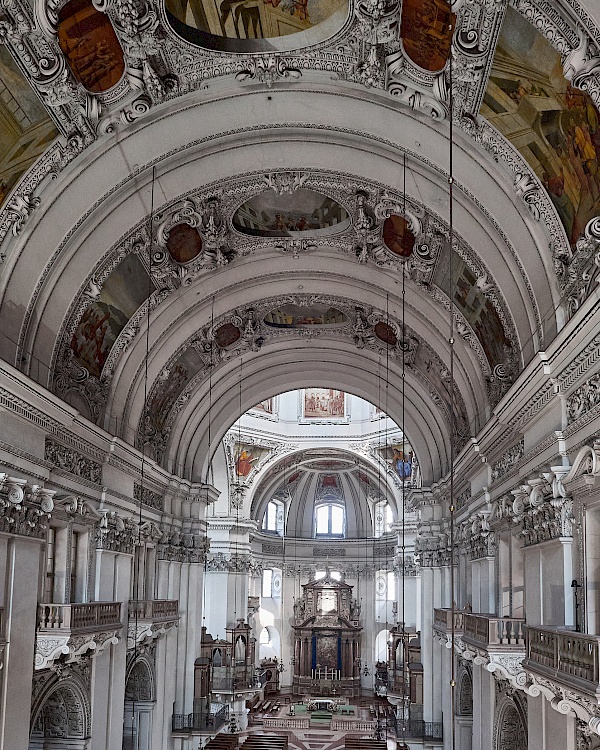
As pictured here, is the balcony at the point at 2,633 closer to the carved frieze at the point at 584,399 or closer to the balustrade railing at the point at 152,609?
the balustrade railing at the point at 152,609

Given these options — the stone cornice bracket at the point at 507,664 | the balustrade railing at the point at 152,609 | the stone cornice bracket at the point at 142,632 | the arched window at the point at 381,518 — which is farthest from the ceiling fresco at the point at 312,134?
the arched window at the point at 381,518

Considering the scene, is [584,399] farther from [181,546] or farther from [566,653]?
[181,546]

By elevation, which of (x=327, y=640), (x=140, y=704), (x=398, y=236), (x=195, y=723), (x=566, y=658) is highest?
(x=398, y=236)

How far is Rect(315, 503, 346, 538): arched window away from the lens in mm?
48688

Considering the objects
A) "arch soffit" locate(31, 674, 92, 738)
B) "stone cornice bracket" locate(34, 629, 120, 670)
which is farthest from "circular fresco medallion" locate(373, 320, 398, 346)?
"arch soffit" locate(31, 674, 92, 738)

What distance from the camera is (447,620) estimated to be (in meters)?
20.4

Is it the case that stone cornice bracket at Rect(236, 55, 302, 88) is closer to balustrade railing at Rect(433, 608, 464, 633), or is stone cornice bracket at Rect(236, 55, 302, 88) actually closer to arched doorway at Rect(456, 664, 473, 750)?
balustrade railing at Rect(433, 608, 464, 633)

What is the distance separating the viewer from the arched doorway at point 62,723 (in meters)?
17.5

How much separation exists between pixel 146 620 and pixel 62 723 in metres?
3.80

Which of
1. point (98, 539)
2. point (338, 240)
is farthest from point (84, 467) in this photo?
point (338, 240)

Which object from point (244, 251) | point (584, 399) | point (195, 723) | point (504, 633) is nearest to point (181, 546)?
point (195, 723)

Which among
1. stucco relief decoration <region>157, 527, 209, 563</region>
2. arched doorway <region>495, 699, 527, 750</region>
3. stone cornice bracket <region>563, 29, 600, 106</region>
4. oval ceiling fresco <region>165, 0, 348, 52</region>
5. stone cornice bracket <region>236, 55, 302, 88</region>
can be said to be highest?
oval ceiling fresco <region>165, 0, 348, 52</region>

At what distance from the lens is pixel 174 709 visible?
25.5 meters

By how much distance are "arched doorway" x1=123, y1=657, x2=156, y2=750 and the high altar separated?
21.7m
